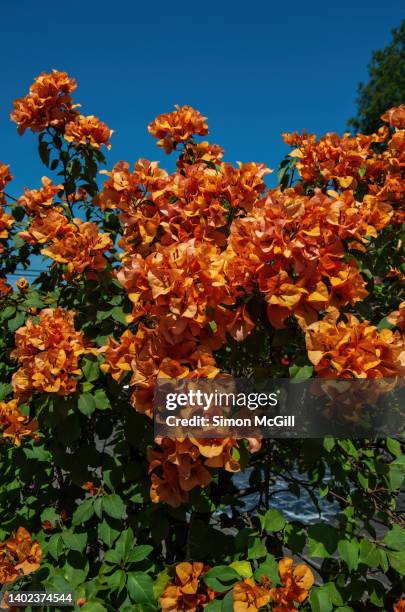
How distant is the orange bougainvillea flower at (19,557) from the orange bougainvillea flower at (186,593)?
1.69 ft

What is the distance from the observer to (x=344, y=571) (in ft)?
5.21

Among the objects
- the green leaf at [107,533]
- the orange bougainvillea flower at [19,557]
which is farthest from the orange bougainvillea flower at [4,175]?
the green leaf at [107,533]

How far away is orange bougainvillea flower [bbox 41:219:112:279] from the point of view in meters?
1.87

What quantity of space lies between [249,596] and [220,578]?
95mm

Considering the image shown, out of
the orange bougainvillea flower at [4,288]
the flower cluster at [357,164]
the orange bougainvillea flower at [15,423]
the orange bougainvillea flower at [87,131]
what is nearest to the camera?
the orange bougainvillea flower at [15,423]

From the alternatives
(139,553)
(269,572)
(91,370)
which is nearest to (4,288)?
(91,370)

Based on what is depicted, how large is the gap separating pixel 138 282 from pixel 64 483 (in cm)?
115

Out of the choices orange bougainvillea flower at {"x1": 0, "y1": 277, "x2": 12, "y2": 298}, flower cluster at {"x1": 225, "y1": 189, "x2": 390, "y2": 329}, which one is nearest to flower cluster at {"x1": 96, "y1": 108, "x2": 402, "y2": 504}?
flower cluster at {"x1": 225, "y1": 189, "x2": 390, "y2": 329}

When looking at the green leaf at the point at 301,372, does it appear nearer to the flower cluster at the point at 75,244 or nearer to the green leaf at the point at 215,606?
the green leaf at the point at 215,606

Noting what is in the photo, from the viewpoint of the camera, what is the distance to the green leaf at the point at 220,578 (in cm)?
138

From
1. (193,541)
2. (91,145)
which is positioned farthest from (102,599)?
(91,145)

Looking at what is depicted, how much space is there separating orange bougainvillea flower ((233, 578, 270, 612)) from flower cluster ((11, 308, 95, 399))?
0.70 meters

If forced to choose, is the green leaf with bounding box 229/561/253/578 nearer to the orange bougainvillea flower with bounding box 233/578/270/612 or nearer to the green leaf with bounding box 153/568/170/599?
the orange bougainvillea flower with bounding box 233/578/270/612

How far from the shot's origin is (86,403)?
1.56m
